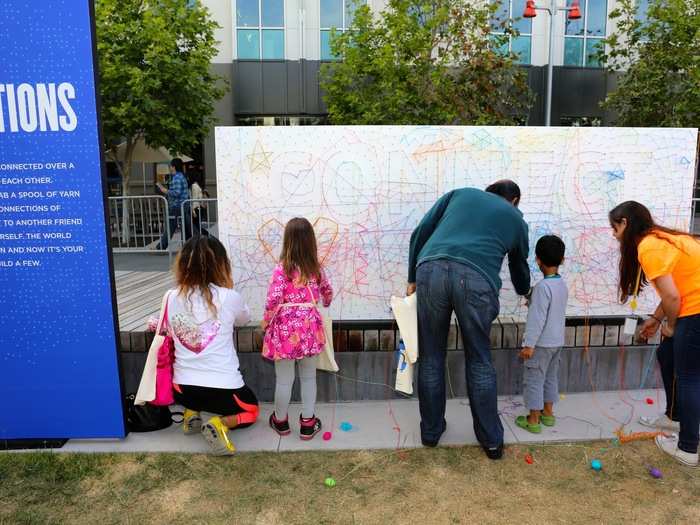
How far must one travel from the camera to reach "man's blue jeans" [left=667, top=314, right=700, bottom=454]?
2.99 metres

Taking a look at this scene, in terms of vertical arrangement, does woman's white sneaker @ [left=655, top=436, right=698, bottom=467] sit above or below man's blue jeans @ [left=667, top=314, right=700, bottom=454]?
below

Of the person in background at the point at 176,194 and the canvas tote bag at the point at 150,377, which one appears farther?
the person in background at the point at 176,194

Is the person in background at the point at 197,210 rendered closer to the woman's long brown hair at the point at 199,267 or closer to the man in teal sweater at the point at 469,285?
the woman's long brown hair at the point at 199,267

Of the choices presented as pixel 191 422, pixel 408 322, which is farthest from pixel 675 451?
pixel 191 422

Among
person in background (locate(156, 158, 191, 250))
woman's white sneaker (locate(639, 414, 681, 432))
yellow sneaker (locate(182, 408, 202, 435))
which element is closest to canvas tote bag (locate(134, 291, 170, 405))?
yellow sneaker (locate(182, 408, 202, 435))

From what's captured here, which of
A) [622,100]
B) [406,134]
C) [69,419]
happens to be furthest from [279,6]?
[69,419]

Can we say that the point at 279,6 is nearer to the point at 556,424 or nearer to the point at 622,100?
the point at 622,100

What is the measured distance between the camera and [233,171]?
3.85 meters

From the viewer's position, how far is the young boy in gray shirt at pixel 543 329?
339cm

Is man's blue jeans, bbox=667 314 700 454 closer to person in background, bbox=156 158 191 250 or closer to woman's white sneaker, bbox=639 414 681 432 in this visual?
woman's white sneaker, bbox=639 414 681 432

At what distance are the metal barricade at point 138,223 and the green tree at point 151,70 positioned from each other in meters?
2.96

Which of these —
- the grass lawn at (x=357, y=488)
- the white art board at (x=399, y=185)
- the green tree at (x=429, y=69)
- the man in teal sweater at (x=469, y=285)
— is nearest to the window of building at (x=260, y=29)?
the green tree at (x=429, y=69)

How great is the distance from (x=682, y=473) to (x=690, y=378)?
0.53 meters

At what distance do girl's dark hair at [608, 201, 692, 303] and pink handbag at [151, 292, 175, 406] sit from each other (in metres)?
2.66
